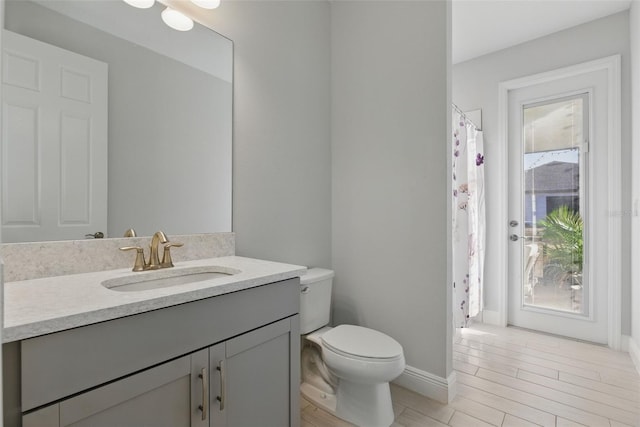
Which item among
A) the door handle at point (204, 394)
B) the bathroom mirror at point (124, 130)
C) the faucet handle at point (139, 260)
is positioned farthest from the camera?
the faucet handle at point (139, 260)

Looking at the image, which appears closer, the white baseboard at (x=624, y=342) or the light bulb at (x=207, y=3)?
the light bulb at (x=207, y=3)

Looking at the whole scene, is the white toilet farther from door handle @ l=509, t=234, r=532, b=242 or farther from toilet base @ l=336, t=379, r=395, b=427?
door handle @ l=509, t=234, r=532, b=242

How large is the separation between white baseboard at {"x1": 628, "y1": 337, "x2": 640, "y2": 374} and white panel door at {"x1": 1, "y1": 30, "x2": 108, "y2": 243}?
3365 mm

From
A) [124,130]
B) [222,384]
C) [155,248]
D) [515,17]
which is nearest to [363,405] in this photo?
[222,384]

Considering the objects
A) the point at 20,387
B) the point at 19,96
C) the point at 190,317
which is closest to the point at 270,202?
the point at 190,317

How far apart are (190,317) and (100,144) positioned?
2.75ft

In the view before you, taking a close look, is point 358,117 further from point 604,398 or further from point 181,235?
point 604,398

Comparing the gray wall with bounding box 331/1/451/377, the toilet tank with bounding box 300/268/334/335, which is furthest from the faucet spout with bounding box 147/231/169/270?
the gray wall with bounding box 331/1/451/377

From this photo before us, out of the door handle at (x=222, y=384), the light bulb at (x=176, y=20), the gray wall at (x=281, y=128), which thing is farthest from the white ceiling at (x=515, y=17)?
the door handle at (x=222, y=384)

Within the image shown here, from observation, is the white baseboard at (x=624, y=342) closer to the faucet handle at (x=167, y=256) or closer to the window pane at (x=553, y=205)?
the window pane at (x=553, y=205)

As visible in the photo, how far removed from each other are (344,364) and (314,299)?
43 cm

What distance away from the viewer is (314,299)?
6.11 ft

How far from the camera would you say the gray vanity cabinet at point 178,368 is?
71 centimetres

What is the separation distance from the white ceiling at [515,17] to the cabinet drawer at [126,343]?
2.69 metres
